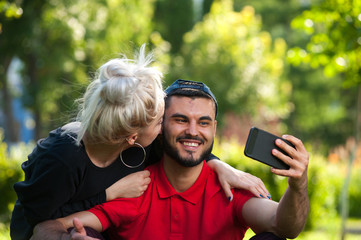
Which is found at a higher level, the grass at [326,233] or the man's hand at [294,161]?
the man's hand at [294,161]

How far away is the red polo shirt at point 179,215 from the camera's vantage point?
3523mm

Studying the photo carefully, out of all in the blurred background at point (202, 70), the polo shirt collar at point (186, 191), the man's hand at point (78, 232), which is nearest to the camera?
the man's hand at point (78, 232)

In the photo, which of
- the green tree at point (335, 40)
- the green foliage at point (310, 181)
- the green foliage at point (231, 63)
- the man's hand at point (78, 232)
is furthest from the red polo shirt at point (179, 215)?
the green foliage at point (231, 63)

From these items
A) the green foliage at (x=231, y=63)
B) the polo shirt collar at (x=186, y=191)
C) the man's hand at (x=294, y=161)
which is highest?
the green foliage at (x=231, y=63)

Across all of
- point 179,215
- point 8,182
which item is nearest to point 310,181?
point 8,182

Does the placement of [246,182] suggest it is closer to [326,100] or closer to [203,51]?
[203,51]

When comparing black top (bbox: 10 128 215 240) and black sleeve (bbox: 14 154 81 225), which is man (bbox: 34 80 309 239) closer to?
black top (bbox: 10 128 215 240)

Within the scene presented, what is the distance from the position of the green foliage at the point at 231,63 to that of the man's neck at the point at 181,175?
17883 mm

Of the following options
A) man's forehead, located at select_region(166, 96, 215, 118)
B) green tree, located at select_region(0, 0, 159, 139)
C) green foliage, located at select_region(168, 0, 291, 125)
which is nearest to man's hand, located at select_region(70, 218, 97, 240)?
man's forehead, located at select_region(166, 96, 215, 118)

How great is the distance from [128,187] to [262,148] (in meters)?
1.04

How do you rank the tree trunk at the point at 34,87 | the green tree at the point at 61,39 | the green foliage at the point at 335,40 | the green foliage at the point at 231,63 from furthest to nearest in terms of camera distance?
1. the green foliage at the point at 231,63
2. the tree trunk at the point at 34,87
3. the green tree at the point at 61,39
4. the green foliage at the point at 335,40

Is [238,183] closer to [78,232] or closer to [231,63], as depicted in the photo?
[78,232]

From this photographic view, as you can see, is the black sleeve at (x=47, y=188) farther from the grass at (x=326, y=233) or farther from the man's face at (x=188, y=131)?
the grass at (x=326, y=233)

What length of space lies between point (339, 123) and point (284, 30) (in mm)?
7514
